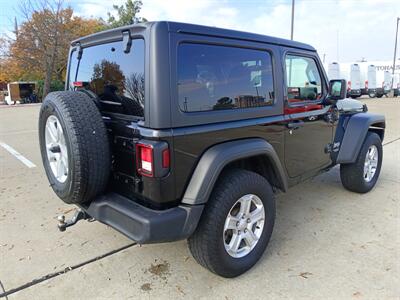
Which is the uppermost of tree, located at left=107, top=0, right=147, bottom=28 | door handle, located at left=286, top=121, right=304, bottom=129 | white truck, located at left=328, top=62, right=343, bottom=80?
tree, located at left=107, top=0, right=147, bottom=28

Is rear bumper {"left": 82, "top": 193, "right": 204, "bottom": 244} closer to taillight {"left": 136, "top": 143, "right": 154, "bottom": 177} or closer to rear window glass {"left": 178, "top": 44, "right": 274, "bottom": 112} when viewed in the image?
taillight {"left": 136, "top": 143, "right": 154, "bottom": 177}

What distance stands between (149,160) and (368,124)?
3.13 meters

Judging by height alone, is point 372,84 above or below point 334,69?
below

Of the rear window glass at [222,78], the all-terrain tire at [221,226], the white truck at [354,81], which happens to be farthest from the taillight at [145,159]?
the white truck at [354,81]

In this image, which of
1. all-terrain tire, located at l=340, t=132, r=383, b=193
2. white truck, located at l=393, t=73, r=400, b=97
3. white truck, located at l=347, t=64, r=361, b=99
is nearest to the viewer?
all-terrain tire, located at l=340, t=132, r=383, b=193

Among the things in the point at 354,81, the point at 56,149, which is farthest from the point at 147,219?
the point at 354,81

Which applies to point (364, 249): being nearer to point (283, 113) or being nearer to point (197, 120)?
point (283, 113)

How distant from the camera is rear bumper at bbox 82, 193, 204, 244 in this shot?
213 centimetres

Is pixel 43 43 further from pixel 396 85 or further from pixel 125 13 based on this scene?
pixel 396 85

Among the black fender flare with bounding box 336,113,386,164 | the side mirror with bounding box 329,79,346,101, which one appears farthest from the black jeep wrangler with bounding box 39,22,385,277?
the black fender flare with bounding box 336,113,386,164

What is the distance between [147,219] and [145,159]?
0.39 metres

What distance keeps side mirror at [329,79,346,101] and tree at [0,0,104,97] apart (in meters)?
28.1

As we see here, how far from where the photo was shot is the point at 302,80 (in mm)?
3375

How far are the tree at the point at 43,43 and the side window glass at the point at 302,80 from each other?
28002 mm
